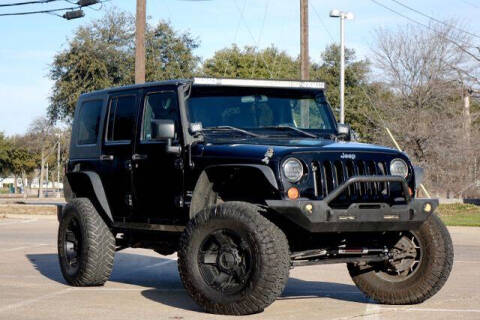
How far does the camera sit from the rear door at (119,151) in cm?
1018

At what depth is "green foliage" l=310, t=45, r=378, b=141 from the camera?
44031 mm

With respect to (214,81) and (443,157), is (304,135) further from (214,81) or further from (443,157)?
(443,157)

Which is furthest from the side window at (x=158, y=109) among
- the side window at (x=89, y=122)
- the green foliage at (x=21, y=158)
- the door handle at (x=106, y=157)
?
the green foliage at (x=21, y=158)

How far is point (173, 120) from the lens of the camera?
31.0 feet

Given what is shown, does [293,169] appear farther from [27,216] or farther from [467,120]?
[467,120]

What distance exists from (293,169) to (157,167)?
200 cm

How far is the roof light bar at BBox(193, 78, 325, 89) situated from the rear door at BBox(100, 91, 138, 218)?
107cm

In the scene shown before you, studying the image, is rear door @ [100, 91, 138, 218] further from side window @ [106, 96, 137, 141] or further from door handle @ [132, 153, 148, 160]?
door handle @ [132, 153, 148, 160]

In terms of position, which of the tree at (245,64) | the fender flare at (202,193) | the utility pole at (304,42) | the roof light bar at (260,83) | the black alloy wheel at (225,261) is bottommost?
the black alloy wheel at (225,261)

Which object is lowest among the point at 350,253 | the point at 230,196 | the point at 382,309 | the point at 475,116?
the point at 382,309

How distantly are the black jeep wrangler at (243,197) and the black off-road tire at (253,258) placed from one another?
11 millimetres

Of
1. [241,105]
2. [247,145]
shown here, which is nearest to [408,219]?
[247,145]

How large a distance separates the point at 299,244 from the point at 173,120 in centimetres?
184

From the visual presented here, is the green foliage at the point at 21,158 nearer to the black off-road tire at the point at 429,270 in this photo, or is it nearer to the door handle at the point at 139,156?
the door handle at the point at 139,156
